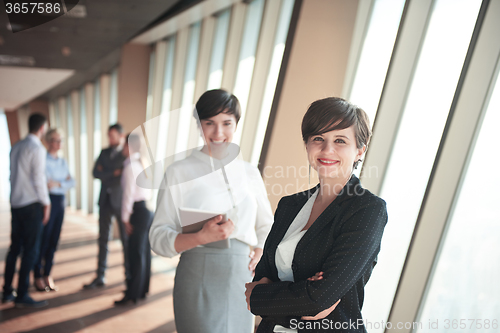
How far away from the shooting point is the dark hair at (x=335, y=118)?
4.03ft

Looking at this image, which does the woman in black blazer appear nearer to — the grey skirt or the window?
the grey skirt

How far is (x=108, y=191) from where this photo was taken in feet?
14.8

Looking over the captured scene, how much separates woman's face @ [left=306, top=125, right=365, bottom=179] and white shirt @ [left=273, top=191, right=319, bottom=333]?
17cm

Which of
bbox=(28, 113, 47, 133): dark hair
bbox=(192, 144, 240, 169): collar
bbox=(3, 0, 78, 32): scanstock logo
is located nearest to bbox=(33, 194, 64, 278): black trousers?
bbox=(28, 113, 47, 133): dark hair

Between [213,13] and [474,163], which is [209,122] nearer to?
[474,163]

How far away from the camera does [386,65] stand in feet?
9.59

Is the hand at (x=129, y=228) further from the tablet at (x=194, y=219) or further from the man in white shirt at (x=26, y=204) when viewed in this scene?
the tablet at (x=194, y=219)

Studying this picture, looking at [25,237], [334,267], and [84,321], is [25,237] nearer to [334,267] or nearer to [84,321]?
[84,321]

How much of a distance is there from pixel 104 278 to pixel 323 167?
425 cm

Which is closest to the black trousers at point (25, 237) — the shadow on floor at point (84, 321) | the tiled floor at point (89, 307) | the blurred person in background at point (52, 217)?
the tiled floor at point (89, 307)

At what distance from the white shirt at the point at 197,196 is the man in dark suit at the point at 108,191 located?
9.42 feet

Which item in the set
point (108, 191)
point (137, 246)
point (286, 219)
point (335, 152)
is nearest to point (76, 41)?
point (108, 191)

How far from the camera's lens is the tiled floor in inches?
137

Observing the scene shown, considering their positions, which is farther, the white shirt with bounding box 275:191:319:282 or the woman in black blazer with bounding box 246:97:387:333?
the white shirt with bounding box 275:191:319:282
